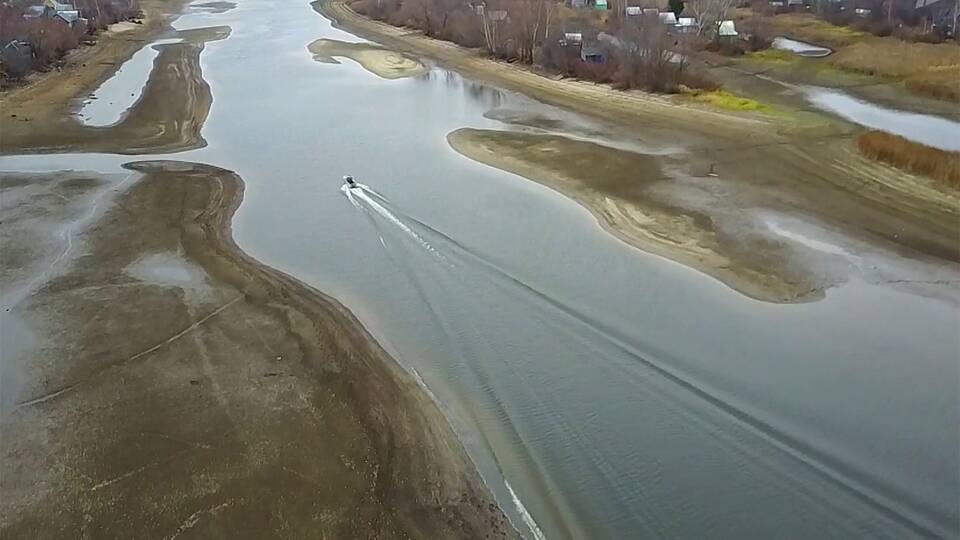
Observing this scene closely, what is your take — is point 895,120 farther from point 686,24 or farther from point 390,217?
point 686,24

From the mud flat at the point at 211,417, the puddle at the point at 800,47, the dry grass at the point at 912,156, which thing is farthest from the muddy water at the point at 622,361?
the puddle at the point at 800,47

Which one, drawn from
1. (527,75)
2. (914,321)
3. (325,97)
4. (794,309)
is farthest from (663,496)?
(527,75)

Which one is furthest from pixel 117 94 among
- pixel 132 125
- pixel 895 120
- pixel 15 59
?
pixel 895 120

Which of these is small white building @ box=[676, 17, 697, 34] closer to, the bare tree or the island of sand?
the bare tree

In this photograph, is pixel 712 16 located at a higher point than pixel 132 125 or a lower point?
higher

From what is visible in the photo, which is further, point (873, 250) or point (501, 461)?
point (873, 250)

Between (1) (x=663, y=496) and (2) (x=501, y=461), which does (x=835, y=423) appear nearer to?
(1) (x=663, y=496)

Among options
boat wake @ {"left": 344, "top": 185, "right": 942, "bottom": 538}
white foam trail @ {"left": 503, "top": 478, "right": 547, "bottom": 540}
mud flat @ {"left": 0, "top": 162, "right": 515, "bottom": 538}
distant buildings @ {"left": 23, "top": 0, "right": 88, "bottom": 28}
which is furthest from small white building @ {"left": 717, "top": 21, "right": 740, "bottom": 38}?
distant buildings @ {"left": 23, "top": 0, "right": 88, "bottom": 28}
